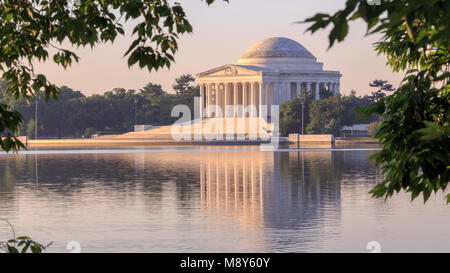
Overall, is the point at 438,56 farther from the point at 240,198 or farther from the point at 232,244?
the point at 240,198

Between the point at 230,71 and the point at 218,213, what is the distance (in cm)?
15220

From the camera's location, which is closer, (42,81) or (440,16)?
(440,16)

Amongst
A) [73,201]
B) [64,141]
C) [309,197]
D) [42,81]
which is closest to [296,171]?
[309,197]

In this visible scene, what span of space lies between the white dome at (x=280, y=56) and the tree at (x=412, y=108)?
174328mm

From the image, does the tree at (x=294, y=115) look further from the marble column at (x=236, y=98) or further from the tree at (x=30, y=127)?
the tree at (x=30, y=127)

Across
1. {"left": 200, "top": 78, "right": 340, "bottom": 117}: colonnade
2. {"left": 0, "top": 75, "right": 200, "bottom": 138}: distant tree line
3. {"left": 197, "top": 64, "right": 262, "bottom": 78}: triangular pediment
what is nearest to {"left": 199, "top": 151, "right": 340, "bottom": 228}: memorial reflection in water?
{"left": 0, "top": 75, "right": 200, "bottom": 138}: distant tree line

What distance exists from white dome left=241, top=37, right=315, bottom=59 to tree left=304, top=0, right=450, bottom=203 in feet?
581

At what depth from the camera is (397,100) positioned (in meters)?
9.09

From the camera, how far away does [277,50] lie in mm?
187625

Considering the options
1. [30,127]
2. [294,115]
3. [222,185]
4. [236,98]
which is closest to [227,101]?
[236,98]

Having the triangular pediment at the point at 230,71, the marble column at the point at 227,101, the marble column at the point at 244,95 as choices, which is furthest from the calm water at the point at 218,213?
the marble column at the point at 227,101

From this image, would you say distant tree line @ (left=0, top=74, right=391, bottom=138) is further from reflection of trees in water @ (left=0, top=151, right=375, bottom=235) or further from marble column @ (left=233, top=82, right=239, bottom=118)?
reflection of trees in water @ (left=0, top=151, right=375, bottom=235)

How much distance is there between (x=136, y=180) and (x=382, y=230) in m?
22.6

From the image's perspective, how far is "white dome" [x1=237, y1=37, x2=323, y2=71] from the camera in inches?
7313
